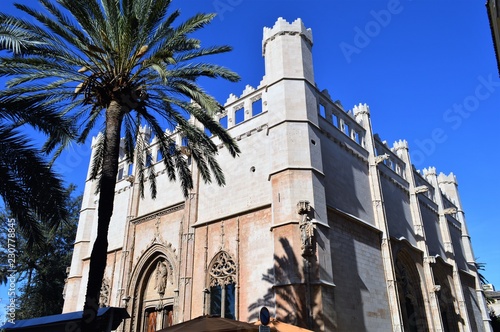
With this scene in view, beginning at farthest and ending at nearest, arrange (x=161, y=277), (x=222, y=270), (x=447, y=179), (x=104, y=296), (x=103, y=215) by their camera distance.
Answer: (x=447, y=179) < (x=104, y=296) < (x=161, y=277) < (x=222, y=270) < (x=103, y=215)

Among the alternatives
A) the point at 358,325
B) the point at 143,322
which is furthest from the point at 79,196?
the point at 358,325

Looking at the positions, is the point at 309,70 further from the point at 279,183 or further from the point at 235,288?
the point at 235,288

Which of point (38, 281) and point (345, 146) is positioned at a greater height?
point (345, 146)

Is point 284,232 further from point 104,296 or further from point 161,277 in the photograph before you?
point 104,296

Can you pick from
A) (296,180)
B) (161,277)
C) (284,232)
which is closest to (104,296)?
(161,277)

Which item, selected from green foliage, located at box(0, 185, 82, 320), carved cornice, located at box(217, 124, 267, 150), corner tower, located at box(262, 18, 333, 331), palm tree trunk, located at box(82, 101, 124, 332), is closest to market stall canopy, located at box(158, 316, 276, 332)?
palm tree trunk, located at box(82, 101, 124, 332)

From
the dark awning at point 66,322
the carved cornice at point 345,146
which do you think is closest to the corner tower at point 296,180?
the carved cornice at point 345,146

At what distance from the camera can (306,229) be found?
13.4 meters

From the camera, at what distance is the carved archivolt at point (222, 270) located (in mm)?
15634

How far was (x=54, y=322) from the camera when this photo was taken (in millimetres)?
13258

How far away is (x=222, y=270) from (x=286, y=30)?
10.4m

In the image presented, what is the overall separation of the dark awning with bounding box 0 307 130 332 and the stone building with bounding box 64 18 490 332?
13.9 ft

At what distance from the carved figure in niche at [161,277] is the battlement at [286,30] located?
36.3 feet

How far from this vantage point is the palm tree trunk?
801 cm
